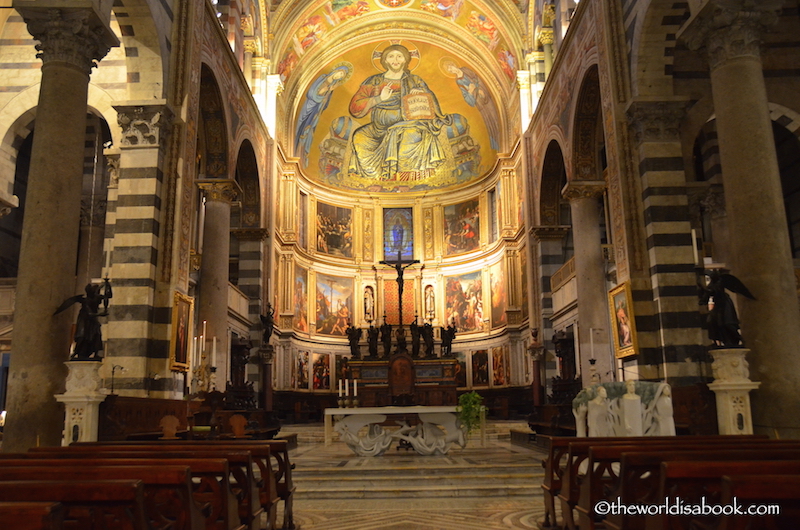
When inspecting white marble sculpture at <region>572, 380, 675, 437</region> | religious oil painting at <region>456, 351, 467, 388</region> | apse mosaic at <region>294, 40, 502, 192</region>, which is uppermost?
apse mosaic at <region>294, 40, 502, 192</region>

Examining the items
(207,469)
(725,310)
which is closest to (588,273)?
(725,310)

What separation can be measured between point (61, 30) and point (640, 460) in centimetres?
1004

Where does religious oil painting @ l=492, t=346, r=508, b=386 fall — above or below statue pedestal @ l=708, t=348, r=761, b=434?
above

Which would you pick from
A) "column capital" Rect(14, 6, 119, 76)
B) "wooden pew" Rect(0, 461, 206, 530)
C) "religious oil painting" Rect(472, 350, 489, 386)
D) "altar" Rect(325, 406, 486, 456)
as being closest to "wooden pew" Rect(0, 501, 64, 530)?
"wooden pew" Rect(0, 461, 206, 530)

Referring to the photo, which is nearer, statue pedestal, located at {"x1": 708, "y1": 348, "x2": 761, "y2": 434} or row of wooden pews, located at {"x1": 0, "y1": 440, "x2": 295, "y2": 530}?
row of wooden pews, located at {"x1": 0, "y1": 440, "x2": 295, "y2": 530}

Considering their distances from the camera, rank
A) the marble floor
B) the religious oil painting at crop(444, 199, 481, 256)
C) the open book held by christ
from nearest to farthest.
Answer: the marble floor → the religious oil painting at crop(444, 199, 481, 256) → the open book held by christ

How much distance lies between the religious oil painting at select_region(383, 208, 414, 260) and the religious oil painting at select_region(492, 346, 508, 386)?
24.0 feet

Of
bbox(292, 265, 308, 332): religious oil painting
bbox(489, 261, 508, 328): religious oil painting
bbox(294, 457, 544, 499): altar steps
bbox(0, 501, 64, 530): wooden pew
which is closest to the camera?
bbox(0, 501, 64, 530): wooden pew

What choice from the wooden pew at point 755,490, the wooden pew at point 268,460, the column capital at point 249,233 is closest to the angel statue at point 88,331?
the wooden pew at point 268,460

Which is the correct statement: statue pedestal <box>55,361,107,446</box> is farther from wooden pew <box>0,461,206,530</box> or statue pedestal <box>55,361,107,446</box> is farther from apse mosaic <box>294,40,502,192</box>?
apse mosaic <box>294,40,502,192</box>

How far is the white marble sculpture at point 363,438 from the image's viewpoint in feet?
Result: 40.2

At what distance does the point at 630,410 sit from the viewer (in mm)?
8227

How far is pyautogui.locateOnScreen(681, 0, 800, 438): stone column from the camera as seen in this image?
9320 mm

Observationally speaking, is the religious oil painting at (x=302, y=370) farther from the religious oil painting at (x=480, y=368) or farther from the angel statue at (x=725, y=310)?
the angel statue at (x=725, y=310)
